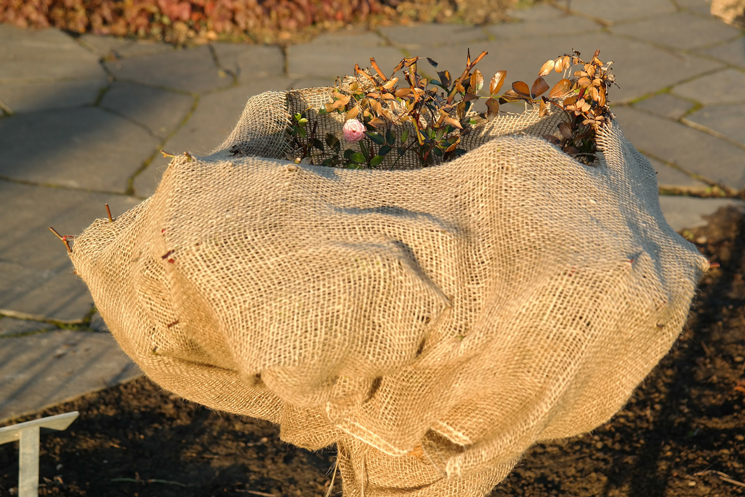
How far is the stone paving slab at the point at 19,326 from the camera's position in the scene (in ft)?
7.98

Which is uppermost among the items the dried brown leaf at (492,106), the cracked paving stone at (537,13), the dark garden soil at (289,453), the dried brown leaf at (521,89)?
the dried brown leaf at (521,89)

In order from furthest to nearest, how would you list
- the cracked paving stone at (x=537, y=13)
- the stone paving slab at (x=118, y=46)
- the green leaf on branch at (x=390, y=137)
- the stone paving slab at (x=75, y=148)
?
the cracked paving stone at (x=537, y=13) < the stone paving slab at (x=118, y=46) < the stone paving slab at (x=75, y=148) < the green leaf on branch at (x=390, y=137)

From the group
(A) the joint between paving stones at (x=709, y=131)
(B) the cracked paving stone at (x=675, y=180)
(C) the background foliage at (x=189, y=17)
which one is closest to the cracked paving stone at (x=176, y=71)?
(C) the background foliage at (x=189, y=17)

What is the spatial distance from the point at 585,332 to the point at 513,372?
0.12 m

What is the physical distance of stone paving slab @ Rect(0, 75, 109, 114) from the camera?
12.8 ft

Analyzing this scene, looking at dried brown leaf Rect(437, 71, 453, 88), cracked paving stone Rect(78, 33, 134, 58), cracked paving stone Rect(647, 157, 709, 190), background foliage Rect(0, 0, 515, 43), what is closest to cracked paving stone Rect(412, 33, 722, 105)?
cracked paving stone Rect(647, 157, 709, 190)

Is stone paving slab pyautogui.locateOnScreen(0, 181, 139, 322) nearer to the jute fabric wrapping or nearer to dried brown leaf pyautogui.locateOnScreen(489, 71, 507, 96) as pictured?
the jute fabric wrapping

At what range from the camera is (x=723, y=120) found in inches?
158

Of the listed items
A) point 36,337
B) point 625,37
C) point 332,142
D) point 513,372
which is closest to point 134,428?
point 36,337

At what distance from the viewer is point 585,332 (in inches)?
38.4

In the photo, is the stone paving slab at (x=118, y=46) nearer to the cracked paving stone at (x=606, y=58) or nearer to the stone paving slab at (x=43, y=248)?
the stone paving slab at (x=43, y=248)

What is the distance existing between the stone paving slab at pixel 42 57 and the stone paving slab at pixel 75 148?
19.8 inches

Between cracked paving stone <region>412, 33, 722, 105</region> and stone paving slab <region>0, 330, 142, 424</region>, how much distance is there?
2971 mm

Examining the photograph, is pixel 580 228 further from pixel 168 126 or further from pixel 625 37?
pixel 625 37
